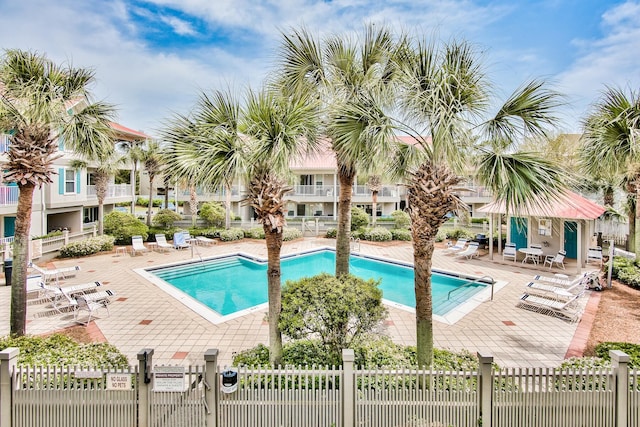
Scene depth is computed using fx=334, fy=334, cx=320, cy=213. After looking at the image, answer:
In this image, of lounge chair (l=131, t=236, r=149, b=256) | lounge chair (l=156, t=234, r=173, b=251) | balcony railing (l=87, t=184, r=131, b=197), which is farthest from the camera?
balcony railing (l=87, t=184, r=131, b=197)

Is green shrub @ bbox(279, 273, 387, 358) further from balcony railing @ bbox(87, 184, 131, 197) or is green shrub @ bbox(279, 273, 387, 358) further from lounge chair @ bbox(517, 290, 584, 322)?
balcony railing @ bbox(87, 184, 131, 197)

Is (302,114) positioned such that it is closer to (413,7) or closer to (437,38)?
(437,38)

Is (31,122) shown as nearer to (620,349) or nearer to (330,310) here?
(330,310)

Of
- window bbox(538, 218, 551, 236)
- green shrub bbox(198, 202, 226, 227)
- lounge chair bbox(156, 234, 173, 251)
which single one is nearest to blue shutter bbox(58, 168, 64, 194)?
lounge chair bbox(156, 234, 173, 251)

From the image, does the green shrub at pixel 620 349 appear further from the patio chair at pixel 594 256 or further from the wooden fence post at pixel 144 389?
the patio chair at pixel 594 256

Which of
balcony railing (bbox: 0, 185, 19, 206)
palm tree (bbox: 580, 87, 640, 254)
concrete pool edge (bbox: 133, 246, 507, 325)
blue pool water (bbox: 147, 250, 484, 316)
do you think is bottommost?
blue pool water (bbox: 147, 250, 484, 316)

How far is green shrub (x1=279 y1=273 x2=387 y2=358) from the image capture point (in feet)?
19.9

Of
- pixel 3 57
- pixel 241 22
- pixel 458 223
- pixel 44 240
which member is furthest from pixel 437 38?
pixel 458 223

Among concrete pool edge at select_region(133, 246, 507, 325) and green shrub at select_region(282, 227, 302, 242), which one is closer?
concrete pool edge at select_region(133, 246, 507, 325)

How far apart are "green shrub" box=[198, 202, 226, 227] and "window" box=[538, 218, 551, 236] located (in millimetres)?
20662

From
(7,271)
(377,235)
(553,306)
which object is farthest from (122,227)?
(553,306)

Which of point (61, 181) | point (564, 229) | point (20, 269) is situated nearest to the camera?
point (20, 269)

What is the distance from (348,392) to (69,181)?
74.1 feet

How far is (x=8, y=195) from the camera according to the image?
15.8 meters
